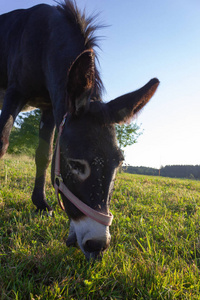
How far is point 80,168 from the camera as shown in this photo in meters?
1.88

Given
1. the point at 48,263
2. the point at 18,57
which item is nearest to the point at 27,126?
the point at 18,57

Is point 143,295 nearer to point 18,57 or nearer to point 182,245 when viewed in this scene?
point 182,245

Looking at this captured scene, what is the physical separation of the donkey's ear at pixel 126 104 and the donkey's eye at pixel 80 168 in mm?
557

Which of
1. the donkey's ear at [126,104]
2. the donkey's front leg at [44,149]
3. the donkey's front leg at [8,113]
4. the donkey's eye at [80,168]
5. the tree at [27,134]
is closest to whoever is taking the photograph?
the donkey's eye at [80,168]

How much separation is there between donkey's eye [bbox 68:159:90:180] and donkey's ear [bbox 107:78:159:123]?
557 mm

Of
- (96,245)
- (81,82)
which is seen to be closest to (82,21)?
(81,82)

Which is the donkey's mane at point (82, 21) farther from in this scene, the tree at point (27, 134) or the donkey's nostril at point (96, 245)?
the tree at point (27, 134)

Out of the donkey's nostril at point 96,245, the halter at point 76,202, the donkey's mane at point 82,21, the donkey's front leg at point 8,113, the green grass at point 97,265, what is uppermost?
the donkey's mane at point 82,21

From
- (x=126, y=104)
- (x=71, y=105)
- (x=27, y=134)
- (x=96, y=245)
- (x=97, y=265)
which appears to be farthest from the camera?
(x=27, y=134)

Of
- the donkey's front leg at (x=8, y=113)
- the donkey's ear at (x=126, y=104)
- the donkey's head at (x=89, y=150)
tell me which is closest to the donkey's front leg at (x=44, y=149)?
the donkey's front leg at (x=8, y=113)

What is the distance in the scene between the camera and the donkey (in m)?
1.79

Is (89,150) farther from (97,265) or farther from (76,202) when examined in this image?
(97,265)

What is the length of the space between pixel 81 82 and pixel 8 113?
1.46 meters

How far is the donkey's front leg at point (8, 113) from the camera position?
272cm
